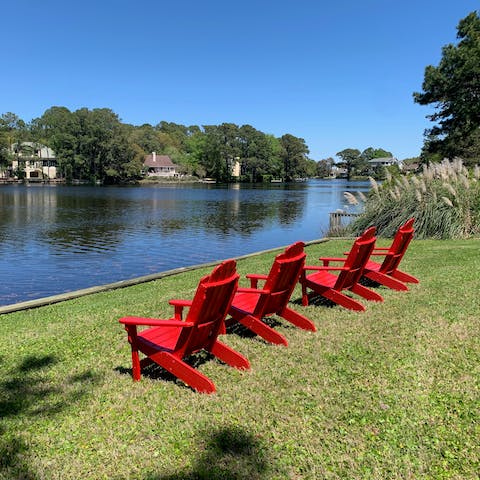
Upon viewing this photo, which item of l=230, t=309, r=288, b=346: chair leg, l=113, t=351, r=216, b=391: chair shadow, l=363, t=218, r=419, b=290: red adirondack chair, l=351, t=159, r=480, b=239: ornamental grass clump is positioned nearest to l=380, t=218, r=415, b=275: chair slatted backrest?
l=363, t=218, r=419, b=290: red adirondack chair

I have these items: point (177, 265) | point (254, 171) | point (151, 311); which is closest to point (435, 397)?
point (151, 311)

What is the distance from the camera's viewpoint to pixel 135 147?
358 ft

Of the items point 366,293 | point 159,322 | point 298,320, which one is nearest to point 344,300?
point 366,293

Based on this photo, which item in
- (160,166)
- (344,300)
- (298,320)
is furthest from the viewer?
(160,166)

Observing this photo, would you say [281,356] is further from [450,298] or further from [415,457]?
[450,298]

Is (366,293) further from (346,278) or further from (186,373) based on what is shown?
(186,373)

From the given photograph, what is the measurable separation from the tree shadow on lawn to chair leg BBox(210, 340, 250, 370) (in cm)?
118

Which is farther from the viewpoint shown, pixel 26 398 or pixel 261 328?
pixel 261 328

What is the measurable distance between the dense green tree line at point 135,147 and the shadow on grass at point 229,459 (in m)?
101

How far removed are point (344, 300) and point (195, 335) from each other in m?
2.95

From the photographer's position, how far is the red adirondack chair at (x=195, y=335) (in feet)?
13.1

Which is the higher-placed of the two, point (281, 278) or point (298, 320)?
point (281, 278)

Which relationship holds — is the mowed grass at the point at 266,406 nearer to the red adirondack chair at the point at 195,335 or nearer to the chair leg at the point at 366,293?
the red adirondack chair at the point at 195,335

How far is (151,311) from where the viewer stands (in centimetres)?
704
